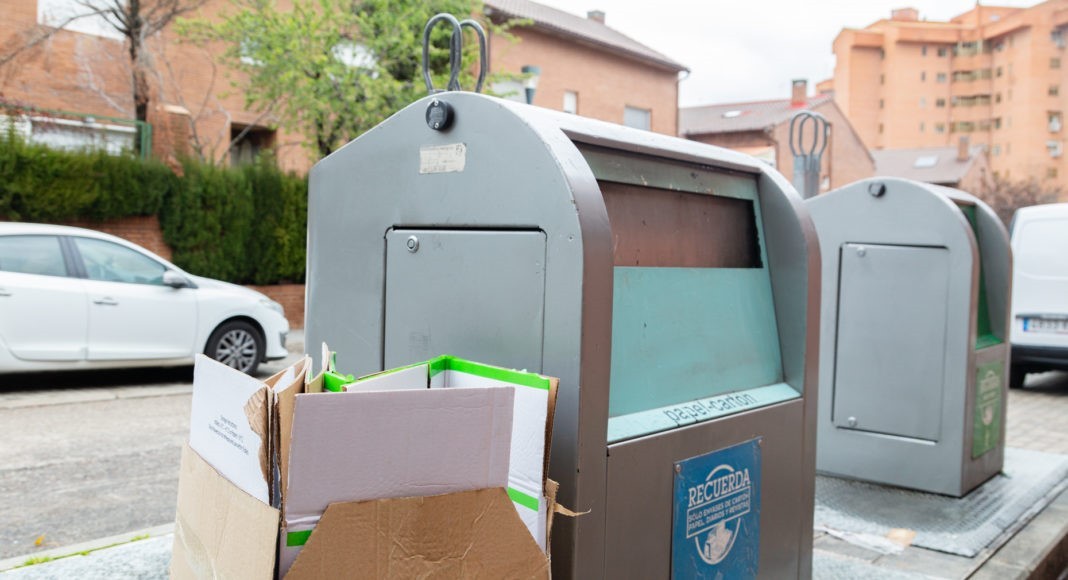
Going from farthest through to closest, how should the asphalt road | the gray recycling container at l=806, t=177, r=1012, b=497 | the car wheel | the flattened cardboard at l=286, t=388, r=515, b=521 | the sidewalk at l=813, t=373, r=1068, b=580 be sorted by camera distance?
the car wheel < the gray recycling container at l=806, t=177, r=1012, b=497 < the asphalt road < the sidewalk at l=813, t=373, r=1068, b=580 < the flattened cardboard at l=286, t=388, r=515, b=521

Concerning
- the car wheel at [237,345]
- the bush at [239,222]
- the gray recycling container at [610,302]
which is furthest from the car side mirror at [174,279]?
the gray recycling container at [610,302]

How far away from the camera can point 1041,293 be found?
9625mm

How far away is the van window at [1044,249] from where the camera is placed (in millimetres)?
9594

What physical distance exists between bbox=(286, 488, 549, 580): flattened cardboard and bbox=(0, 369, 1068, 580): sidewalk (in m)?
1.58

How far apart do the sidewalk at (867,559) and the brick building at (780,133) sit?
32577 mm

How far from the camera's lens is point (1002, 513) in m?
4.37

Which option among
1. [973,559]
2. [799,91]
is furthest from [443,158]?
[799,91]

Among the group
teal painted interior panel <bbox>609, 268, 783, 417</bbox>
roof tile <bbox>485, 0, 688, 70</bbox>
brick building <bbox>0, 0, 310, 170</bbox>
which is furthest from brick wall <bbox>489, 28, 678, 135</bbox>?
teal painted interior panel <bbox>609, 268, 783, 417</bbox>

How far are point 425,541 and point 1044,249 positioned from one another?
33.5ft

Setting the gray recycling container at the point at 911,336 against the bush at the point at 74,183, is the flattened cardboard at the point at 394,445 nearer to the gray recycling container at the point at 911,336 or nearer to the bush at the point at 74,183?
the gray recycling container at the point at 911,336

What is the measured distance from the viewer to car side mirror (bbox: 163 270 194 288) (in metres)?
8.62

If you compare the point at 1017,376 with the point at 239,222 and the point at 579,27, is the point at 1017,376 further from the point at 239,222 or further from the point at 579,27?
the point at 579,27

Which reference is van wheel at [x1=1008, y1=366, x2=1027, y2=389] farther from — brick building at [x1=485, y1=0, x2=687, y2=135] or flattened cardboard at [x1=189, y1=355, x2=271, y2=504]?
brick building at [x1=485, y1=0, x2=687, y2=135]

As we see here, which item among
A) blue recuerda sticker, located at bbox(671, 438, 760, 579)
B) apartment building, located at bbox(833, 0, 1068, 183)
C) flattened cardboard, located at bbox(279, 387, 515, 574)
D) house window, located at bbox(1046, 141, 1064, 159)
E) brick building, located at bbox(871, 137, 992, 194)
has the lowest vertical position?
blue recuerda sticker, located at bbox(671, 438, 760, 579)
